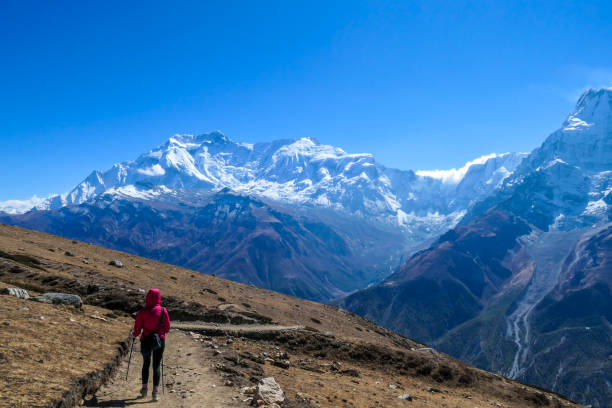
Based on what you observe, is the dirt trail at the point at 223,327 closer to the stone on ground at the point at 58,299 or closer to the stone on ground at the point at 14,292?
the stone on ground at the point at 58,299

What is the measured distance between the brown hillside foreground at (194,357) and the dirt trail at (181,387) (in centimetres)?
5

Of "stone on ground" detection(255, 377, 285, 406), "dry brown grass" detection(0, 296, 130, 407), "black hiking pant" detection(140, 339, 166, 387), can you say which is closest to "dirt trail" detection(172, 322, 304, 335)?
"dry brown grass" detection(0, 296, 130, 407)

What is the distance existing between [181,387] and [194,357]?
6.22m

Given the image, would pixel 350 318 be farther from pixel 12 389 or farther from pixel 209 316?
pixel 12 389

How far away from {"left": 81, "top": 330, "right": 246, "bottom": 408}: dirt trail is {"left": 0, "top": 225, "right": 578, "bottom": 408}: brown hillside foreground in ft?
0.17

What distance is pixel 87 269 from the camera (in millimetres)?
50938

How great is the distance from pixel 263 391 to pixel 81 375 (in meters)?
7.72

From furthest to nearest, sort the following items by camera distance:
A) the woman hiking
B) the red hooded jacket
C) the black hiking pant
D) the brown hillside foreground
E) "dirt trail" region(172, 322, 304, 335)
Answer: "dirt trail" region(172, 322, 304, 335)
the red hooded jacket
the woman hiking
the black hiking pant
the brown hillside foreground

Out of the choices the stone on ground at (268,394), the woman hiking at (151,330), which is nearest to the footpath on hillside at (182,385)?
the stone on ground at (268,394)

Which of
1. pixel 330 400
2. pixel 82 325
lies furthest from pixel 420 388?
pixel 82 325

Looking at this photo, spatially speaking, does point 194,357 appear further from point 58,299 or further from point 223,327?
point 223,327

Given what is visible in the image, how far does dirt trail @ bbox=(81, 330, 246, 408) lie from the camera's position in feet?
56.0

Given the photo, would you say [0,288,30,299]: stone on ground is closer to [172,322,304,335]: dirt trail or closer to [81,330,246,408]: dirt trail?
[81,330,246,408]: dirt trail

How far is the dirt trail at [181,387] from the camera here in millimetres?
17062
